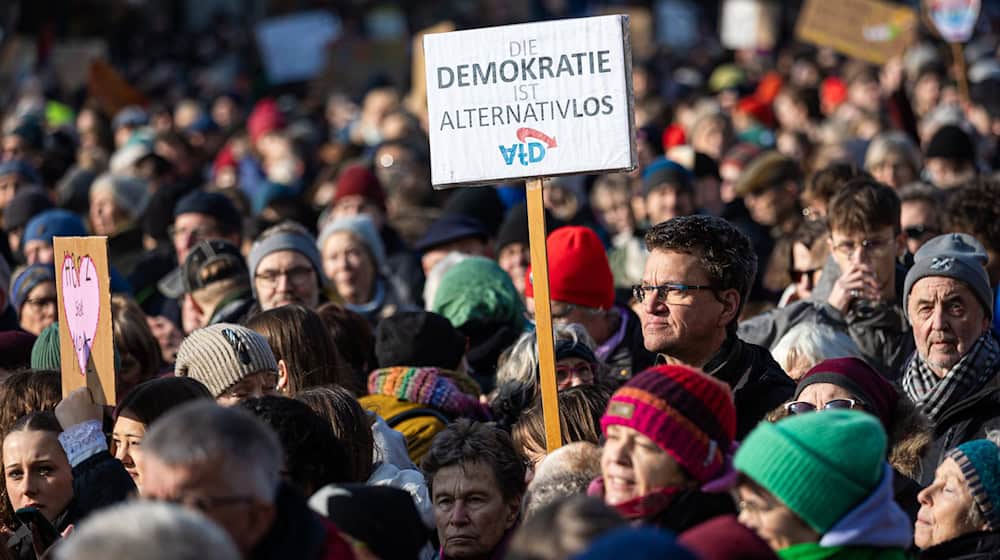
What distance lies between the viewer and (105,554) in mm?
2799

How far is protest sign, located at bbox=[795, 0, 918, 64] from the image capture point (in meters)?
15.5

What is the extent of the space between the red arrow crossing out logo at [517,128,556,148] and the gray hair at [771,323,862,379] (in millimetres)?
1246

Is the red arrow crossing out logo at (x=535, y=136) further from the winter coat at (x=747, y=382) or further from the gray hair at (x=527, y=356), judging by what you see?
the gray hair at (x=527, y=356)

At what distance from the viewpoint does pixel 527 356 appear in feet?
20.7

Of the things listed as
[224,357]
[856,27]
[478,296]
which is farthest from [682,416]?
[856,27]

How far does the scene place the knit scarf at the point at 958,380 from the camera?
5.83m

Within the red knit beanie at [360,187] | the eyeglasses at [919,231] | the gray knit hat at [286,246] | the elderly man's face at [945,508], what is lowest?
the elderly man's face at [945,508]

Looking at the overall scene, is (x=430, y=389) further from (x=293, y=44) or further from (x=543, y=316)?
(x=293, y=44)

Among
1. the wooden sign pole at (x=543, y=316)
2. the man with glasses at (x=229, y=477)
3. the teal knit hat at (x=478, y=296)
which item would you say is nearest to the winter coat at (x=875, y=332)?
the teal knit hat at (x=478, y=296)

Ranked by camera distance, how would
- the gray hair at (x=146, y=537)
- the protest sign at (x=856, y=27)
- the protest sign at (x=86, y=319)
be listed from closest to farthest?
the gray hair at (x=146, y=537) < the protest sign at (x=86, y=319) < the protest sign at (x=856, y=27)

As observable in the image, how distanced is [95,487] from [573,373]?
1985 millimetres

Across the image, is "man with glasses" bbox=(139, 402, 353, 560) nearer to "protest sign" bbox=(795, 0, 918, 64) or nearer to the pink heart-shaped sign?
the pink heart-shaped sign

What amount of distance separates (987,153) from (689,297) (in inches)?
311

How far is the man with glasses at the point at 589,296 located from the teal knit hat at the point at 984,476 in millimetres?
2257
